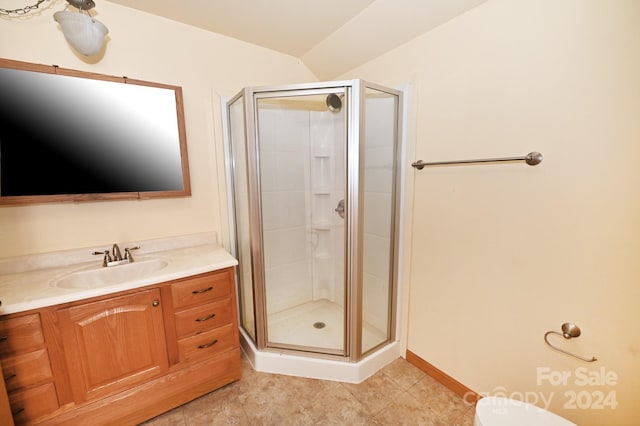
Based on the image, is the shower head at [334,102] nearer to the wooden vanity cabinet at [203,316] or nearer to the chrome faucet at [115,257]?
the wooden vanity cabinet at [203,316]

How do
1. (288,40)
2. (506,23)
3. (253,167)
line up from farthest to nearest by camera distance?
(288,40) → (253,167) → (506,23)

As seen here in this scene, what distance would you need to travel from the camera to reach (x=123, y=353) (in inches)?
50.1

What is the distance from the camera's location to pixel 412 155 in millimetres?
1657

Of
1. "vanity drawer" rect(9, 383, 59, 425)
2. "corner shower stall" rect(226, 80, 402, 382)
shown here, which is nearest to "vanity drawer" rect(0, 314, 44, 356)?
"vanity drawer" rect(9, 383, 59, 425)

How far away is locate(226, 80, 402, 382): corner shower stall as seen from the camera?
1576mm

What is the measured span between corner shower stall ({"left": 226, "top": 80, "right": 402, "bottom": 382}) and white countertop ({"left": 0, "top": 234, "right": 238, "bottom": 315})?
302 millimetres

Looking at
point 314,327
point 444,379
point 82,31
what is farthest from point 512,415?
point 82,31

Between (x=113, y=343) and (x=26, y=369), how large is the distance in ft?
0.93

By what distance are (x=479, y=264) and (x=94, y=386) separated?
6.57ft

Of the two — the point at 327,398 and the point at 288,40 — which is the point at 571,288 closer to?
the point at 327,398

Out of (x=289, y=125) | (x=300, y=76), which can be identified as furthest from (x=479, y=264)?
(x=300, y=76)

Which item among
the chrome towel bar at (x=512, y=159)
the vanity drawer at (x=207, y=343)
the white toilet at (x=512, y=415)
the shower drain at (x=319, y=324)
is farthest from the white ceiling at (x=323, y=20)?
the shower drain at (x=319, y=324)

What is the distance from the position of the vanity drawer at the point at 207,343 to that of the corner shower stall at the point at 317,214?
23 cm

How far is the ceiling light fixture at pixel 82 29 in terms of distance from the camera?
4.13ft
